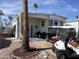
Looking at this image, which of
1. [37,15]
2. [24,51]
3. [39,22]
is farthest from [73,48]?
[39,22]

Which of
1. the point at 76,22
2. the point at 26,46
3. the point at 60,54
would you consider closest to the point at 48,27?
the point at 76,22

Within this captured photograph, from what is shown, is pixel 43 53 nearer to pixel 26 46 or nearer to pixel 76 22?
pixel 26 46

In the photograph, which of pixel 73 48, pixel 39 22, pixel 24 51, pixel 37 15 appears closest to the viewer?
pixel 73 48

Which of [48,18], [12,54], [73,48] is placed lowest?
[12,54]

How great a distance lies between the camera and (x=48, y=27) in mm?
34812

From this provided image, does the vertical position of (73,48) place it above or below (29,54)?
above

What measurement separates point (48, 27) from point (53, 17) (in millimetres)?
2018

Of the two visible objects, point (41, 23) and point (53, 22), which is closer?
point (53, 22)

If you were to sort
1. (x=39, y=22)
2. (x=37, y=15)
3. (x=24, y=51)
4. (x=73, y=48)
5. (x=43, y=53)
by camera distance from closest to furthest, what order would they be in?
(x=73, y=48) → (x=43, y=53) → (x=24, y=51) → (x=37, y=15) → (x=39, y=22)

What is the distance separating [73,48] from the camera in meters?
13.5

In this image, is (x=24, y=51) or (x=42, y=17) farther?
(x=42, y=17)

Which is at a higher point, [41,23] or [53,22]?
[53,22]

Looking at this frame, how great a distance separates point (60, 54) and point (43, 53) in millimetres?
4003

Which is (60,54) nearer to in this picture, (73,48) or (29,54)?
(73,48)
